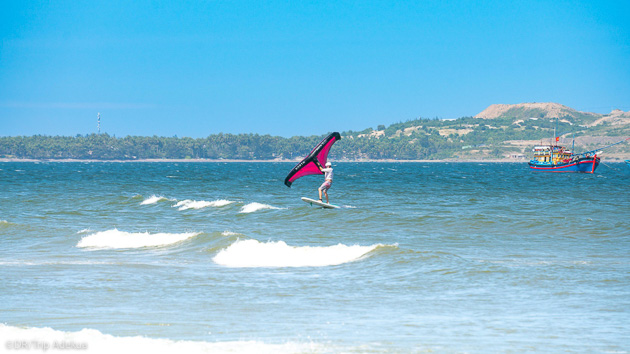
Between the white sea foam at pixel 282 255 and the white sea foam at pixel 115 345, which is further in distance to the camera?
the white sea foam at pixel 282 255

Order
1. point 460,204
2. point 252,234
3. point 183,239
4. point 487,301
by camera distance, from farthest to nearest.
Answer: point 460,204 → point 252,234 → point 183,239 → point 487,301

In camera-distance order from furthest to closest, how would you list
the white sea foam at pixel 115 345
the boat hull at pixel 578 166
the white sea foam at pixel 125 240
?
the boat hull at pixel 578 166, the white sea foam at pixel 125 240, the white sea foam at pixel 115 345

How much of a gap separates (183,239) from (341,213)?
11.6 metres

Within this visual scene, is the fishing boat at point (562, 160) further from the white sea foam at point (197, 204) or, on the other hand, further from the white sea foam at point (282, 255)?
the white sea foam at point (282, 255)

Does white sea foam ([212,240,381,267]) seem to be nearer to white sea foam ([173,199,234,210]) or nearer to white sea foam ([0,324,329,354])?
white sea foam ([0,324,329,354])

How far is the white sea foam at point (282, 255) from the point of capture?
18031 millimetres

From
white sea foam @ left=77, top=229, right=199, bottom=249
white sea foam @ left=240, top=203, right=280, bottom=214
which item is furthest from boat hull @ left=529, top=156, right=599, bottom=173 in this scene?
white sea foam @ left=77, top=229, right=199, bottom=249

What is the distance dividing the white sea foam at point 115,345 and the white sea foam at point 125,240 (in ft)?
37.8

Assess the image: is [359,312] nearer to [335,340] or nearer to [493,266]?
[335,340]

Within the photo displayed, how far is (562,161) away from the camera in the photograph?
132 meters

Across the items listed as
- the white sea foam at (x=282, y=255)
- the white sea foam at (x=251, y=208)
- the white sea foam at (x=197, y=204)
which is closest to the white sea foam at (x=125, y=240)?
the white sea foam at (x=282, y=255)

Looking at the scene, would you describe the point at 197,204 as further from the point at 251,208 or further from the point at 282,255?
the point at 282,255

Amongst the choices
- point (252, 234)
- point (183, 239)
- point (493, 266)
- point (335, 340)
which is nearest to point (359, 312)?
point (335, 340)

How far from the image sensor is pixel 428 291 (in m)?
14.1
